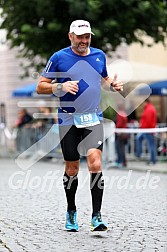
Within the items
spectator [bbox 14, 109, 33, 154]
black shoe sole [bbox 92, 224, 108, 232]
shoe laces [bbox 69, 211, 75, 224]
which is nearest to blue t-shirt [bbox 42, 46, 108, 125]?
shoe laces [bbox 69, 211, 75, 224]

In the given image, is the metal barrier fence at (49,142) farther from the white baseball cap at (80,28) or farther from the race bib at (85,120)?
the white baseball cap at (80,28)

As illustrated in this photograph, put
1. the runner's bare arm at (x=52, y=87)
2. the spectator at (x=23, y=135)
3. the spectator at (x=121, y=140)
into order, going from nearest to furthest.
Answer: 1. the runner's bare arm at (x=52, y=87)
2. the spectator at (x=121, y=140)
3. the spectator at (x=23, y=135)

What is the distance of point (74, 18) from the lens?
19.5 m

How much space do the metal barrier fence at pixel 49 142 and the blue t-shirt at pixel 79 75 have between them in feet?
35.1

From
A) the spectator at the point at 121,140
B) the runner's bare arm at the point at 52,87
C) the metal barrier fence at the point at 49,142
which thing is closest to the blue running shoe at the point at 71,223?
the runner's bare arm at the point at 52,87

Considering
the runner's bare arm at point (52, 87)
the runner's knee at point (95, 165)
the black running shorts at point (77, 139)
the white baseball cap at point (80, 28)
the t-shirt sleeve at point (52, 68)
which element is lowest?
the runner's knee at point (95, 165)

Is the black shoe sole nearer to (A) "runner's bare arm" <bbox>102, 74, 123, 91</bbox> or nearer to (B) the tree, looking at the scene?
(A) "runner's bare arm" <bbox>102, 74, 123, 91</bbox>

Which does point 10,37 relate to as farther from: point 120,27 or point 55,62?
point 55,62

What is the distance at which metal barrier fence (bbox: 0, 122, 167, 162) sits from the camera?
18016mm

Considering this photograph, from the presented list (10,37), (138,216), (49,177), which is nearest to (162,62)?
(10,37)

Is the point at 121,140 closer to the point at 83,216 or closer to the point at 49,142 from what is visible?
the point at 49,142

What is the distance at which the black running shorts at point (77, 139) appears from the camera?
709 centimetres

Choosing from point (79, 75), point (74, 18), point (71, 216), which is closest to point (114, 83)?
point (79, 75)

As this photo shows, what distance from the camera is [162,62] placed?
32.4 metres
